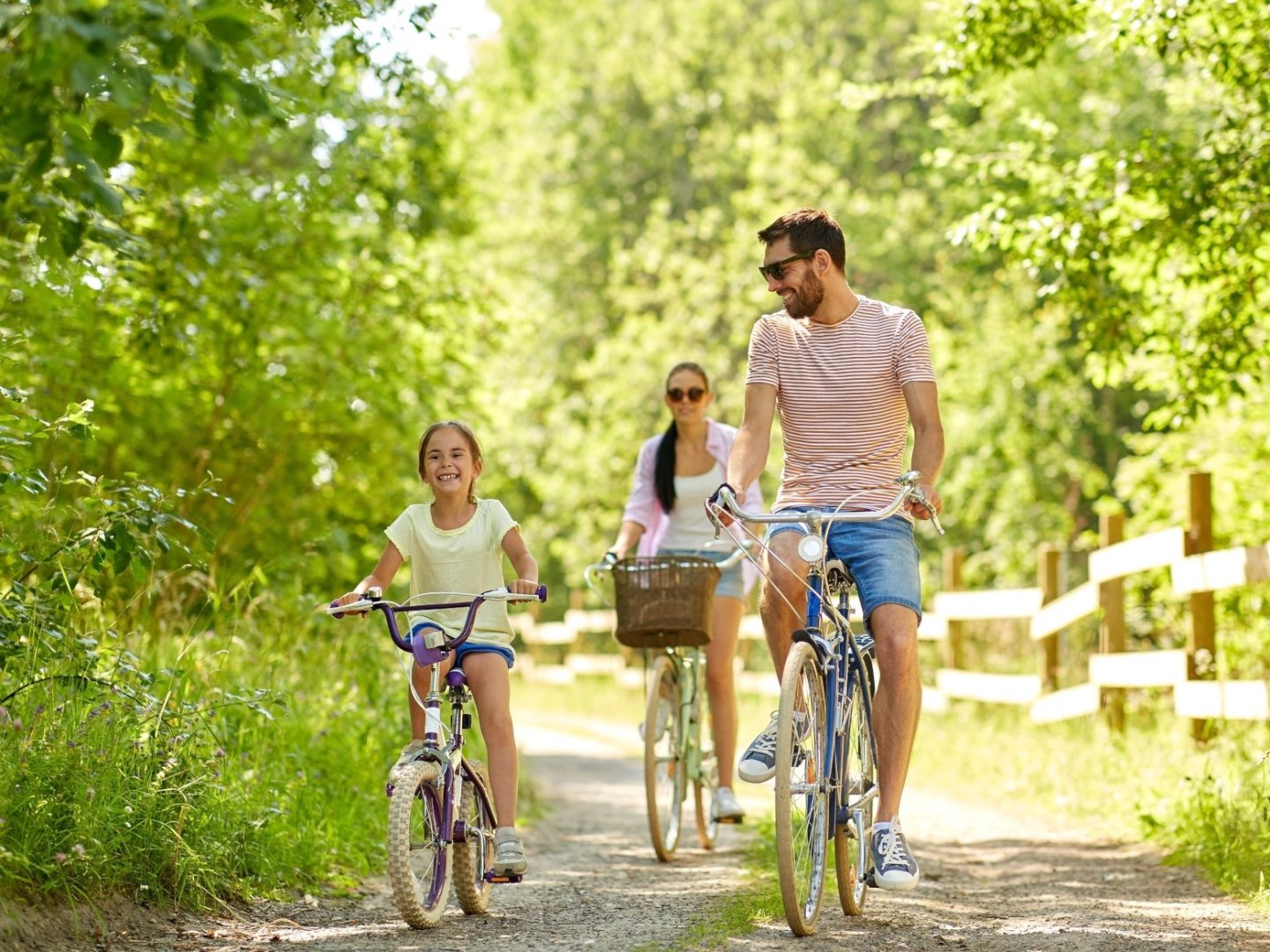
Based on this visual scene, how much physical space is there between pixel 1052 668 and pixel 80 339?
7104 mm

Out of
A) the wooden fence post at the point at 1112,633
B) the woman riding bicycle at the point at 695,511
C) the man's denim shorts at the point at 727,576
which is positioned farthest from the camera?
the wooden fence post at the point at 1112,633

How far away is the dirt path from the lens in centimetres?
491

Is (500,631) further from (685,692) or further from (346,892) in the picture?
(685,692)

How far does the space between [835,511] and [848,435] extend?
31cm

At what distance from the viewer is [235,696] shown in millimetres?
6453

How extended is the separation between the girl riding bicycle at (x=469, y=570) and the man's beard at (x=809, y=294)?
1199 mm

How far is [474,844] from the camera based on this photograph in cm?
548

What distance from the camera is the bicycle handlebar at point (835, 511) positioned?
4.99 meters

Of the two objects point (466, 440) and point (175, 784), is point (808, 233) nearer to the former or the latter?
point (466, 440)

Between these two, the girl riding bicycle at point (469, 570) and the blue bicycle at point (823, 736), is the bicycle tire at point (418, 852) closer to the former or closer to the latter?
the girl riding bicycle at point (469, 570)

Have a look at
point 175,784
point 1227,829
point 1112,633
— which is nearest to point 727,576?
point 1227,829

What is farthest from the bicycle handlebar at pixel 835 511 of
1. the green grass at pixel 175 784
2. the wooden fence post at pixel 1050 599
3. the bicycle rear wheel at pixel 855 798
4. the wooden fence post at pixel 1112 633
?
the wooden fence post at pixel 1050 599

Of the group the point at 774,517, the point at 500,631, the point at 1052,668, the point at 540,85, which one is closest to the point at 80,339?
the point at 500,631

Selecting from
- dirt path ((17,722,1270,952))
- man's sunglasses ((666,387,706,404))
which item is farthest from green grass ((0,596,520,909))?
man's sunglasses ((666,387,706,404))
